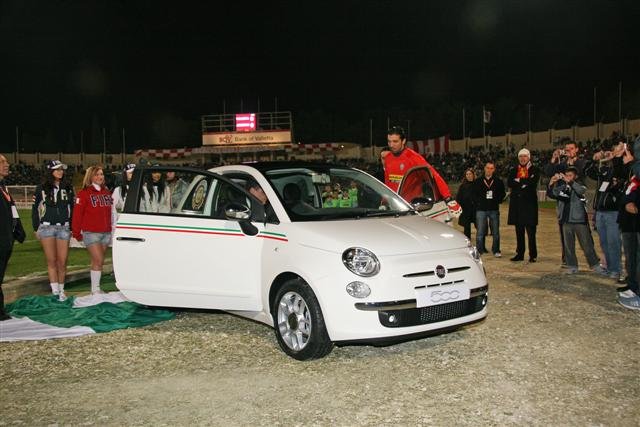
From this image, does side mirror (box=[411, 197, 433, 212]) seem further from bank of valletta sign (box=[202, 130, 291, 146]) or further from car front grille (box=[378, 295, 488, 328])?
bank of valletta sign (box=[202, 130, 291, 146])

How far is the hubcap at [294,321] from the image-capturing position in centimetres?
527

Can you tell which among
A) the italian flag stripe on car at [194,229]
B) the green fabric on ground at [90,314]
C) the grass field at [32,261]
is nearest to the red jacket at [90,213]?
the green fabric on ground at [90,314]

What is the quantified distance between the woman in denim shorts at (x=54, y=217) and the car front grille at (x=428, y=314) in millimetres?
4949

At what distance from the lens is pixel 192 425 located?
4.01 m

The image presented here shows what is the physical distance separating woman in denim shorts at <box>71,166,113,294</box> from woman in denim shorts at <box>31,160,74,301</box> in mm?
250

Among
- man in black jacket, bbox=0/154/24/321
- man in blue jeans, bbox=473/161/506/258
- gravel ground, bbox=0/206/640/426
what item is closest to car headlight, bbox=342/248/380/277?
gravel ground, bbox=0/206/640/426

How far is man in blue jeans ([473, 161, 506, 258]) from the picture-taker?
11.6m

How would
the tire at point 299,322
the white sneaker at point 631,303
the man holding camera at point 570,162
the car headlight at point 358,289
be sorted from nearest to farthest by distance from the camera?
the car headlight at point 358,289, the tire at point 299,322, the white sneaker at point 631,303, the man holding camera at point 570,162

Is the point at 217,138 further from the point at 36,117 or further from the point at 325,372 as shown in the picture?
the point at 36,117

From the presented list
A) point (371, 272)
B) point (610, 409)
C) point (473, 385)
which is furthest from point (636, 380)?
point (371, 272)

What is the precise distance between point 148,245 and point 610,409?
4.37 metres

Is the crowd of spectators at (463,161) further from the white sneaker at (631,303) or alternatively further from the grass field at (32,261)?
the white sneaker at (631,303)

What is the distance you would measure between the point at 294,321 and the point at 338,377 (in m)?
0.70

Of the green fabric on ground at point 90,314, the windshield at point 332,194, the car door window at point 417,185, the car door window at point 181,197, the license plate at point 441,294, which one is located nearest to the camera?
the license plate at point 441,294
